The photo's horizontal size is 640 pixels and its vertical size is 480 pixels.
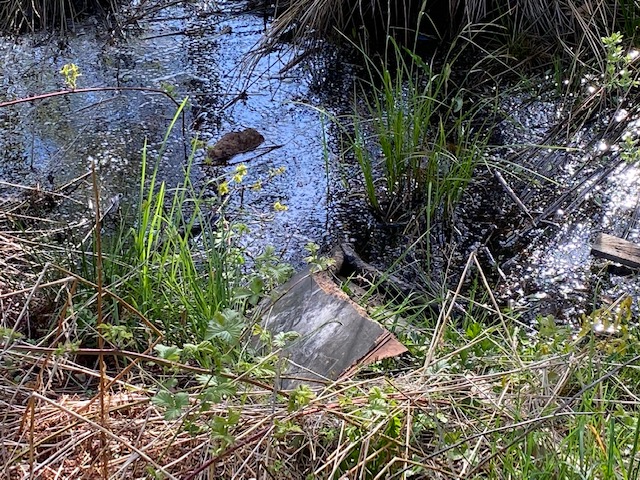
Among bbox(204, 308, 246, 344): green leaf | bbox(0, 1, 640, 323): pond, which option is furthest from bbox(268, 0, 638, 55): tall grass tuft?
bbox(204, 308, 246, 344): green leaf

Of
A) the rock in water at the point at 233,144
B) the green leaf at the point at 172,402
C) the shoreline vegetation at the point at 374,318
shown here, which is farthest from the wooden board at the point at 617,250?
the green leaf at the point at 172,402

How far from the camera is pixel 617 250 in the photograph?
8.21 ft

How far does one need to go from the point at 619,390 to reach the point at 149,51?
3.11 metres

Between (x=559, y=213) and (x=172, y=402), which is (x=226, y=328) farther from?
(x=559, y=213)

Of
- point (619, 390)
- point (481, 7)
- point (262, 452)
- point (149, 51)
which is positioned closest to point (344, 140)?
point (481, 7)

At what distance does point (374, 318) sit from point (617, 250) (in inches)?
37.7

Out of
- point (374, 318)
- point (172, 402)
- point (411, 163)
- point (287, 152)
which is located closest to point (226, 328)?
point (172, 402)

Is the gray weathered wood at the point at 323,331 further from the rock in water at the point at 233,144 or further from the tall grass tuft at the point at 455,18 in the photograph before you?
the tall grass tuft at the point at 455,18

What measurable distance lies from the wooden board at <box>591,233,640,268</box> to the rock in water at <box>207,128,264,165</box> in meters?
1.53

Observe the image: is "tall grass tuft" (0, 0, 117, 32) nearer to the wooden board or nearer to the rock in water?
the rock in water

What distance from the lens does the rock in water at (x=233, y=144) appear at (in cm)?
316

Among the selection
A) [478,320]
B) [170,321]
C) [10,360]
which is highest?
[10,360]

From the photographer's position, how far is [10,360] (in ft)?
5.28

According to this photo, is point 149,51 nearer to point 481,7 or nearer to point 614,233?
point 481,7
